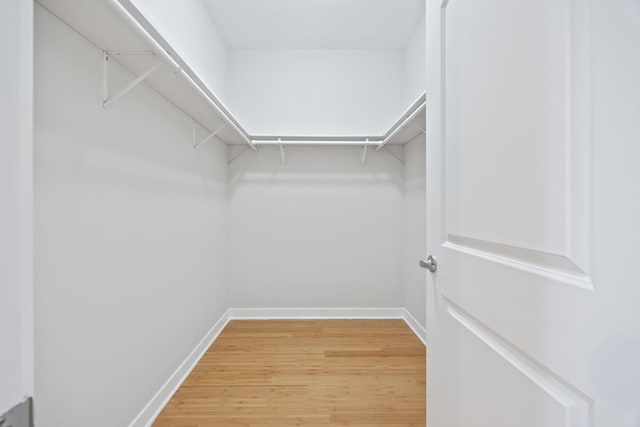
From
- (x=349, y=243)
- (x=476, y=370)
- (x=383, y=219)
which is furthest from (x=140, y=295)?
(x=383, y=219)

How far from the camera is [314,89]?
3004mm

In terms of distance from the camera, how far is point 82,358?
43.0 inches

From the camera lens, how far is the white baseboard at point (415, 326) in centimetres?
246

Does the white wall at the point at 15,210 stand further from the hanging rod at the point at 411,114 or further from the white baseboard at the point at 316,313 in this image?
the white baseboard at the point at 316,313

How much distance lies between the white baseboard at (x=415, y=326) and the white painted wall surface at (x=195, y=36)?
8.10ft

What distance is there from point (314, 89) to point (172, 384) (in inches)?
108

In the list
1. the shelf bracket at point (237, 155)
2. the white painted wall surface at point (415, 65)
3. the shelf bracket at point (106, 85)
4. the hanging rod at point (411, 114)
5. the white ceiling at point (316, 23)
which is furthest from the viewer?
the shelf bracket at point (237, 155)

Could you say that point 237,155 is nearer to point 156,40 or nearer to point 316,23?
point 316,23

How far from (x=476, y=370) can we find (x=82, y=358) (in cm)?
134

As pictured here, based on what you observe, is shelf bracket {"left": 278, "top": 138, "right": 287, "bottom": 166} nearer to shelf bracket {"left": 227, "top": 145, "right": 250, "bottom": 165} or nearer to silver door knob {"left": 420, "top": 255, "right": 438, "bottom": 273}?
shelf bracket {"left": 227, "top": 145, "right": 250, "bottom": 165}

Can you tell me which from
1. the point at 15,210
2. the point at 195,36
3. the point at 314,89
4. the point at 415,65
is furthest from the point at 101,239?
the point at 415,65

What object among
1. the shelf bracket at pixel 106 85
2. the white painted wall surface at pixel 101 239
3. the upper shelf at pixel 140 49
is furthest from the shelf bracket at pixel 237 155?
the shelf bracket at pixel 106 85

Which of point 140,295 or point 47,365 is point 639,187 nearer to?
point 47,365

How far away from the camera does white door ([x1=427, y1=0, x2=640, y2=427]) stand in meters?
0.41
